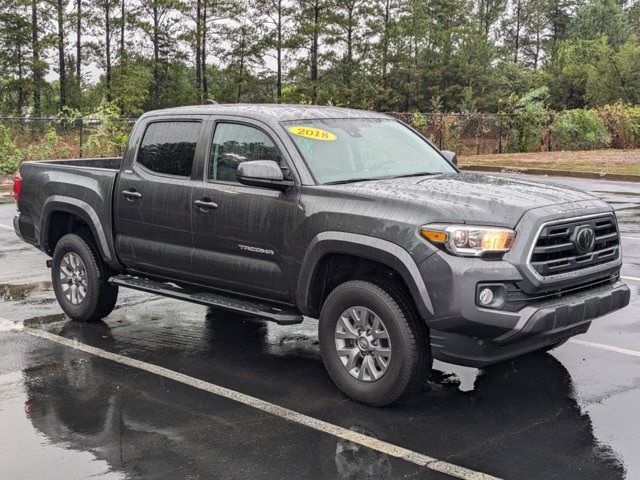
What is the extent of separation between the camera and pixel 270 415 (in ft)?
17.3

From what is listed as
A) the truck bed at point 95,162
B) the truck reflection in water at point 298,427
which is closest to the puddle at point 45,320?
the truck reflection in water at point 298,427

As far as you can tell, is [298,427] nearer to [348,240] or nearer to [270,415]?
[270,415]

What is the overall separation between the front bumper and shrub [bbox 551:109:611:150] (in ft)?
90.6

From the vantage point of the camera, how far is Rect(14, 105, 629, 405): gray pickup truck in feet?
16.4

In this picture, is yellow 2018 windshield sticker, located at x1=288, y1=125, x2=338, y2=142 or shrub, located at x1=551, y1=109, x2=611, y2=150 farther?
shrub, located at x1=551, y1=109, x2=611, y2=150

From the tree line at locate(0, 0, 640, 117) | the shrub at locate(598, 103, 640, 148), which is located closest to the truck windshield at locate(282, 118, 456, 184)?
the shrub at locate(598, 103, 640, 148)

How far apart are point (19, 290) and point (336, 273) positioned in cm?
474

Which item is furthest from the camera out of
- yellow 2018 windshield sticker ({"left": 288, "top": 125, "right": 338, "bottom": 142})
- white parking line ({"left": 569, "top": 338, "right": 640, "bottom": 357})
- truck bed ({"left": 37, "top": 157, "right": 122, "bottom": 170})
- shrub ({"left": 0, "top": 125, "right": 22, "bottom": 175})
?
shrub ({"left": 0, "top": 125, "right": 22, "bottom": 175})

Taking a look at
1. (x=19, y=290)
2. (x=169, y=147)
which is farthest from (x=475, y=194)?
(x=19, y=290)

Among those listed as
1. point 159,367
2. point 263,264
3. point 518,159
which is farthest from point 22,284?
point 518,159

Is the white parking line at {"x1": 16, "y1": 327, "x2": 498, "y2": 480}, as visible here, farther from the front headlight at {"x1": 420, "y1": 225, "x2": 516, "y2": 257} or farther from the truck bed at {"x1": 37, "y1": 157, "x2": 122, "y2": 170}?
Answer: the truck bed at {"x1": 37, "y1": 157, "x2": 122, "y2": 170}

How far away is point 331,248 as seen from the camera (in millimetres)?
5523

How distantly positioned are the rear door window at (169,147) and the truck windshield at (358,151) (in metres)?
0.98

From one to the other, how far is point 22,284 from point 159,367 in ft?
12.3
